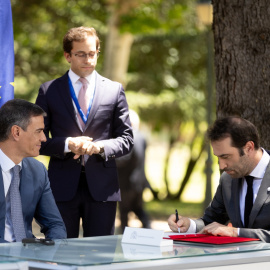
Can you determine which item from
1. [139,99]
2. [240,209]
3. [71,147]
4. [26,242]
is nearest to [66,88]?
[71,147]

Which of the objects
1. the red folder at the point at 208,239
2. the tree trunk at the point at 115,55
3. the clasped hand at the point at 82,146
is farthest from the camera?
the tree trunk at the point at 115,55

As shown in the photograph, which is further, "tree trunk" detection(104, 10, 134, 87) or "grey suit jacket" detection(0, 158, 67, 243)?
"tree trunk" detection(104, 10, 134, 87)

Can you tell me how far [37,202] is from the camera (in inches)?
189

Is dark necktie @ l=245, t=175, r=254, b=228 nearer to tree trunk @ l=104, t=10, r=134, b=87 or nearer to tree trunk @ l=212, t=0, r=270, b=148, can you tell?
tree trunk @ l=212, t=0, r=270, b=148

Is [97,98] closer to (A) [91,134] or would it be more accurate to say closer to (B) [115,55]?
(A) [91,134]

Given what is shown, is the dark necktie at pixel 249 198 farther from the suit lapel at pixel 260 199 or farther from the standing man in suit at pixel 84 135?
the standing man in suit at pixel 84 135

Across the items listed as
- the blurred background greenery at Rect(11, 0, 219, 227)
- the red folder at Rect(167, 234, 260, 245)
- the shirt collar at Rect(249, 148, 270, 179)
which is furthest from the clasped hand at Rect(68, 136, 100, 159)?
the blurred background greenery at Rect(11, 0, 219, 227)

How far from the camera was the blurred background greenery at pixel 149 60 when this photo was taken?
17078 mm

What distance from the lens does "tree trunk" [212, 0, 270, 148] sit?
629cm

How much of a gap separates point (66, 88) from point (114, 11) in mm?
11075

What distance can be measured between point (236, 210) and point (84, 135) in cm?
137

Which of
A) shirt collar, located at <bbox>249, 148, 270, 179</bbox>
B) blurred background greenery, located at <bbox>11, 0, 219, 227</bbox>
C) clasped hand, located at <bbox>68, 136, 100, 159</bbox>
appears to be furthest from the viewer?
blurred background greenery, located at <bbox>11, 0, 219, 227</bbox>

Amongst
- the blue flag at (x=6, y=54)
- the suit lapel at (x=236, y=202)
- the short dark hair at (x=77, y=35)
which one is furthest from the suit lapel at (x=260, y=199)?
the blue flag at (x=6, y=54)

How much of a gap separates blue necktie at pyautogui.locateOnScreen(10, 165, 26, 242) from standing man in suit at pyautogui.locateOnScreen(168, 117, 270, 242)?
86cm
